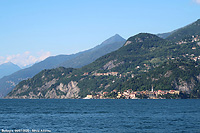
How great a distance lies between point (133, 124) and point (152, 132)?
1762cm

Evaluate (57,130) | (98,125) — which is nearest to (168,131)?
(98,125)

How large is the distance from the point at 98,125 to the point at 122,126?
7.20 metres

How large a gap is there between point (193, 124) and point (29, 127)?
4835 centimetres

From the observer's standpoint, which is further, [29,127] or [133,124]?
[133,124]

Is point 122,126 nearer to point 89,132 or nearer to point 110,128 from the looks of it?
point 110,128

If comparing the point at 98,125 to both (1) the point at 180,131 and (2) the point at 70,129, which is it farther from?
(1) the point at 180,131

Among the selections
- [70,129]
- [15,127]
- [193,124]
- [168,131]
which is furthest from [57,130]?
[193,124]

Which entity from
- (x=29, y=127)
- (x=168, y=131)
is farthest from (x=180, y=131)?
(x=29, y=127)

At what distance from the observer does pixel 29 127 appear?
96.3 m

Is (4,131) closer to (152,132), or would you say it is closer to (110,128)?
(110,128)

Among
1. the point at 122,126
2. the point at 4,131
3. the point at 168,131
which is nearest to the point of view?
the point at 4,131

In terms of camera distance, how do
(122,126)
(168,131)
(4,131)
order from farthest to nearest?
1. (122,126)
2. (168,131)
3. (4,131)

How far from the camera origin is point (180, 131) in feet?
303

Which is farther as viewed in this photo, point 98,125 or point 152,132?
point 98,125
